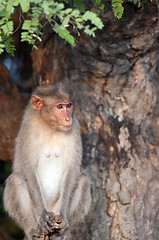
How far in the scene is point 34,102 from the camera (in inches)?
175

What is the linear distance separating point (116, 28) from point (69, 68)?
37.6 inches

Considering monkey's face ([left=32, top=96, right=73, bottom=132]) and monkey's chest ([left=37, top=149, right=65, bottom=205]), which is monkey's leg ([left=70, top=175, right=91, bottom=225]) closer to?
monkey's chest ([left=37, top=149, right=65, bottom=205])

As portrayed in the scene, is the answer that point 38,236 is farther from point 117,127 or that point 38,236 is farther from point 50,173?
point 117,127

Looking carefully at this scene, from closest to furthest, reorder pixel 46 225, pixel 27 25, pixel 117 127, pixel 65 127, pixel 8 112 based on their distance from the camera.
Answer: pixel 27 25, pixel 46 225, pixel 65 127, pixel 117 127, pixel 8 112

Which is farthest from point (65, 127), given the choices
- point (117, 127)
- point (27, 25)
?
point (27, 25)

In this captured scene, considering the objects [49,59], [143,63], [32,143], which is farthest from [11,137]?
[143,63]

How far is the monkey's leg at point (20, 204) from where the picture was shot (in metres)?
4.33

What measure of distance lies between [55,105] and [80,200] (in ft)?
4.03

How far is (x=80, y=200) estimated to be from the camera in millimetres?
4660

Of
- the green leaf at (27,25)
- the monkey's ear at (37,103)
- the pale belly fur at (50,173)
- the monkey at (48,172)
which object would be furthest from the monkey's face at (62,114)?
the green leaf at (27,25)

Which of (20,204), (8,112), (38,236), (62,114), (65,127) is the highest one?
(62,114)

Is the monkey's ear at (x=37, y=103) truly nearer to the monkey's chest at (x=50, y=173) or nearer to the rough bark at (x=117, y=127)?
the monkey's chest at (x=50, y=173)

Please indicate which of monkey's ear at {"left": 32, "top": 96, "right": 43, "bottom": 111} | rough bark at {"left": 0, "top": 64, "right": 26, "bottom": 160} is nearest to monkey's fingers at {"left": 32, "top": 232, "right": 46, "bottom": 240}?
monkey's ear at {"left": 32, "top": 96, "right": 43, "bottom": 111}

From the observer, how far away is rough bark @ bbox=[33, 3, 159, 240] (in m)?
5.07
